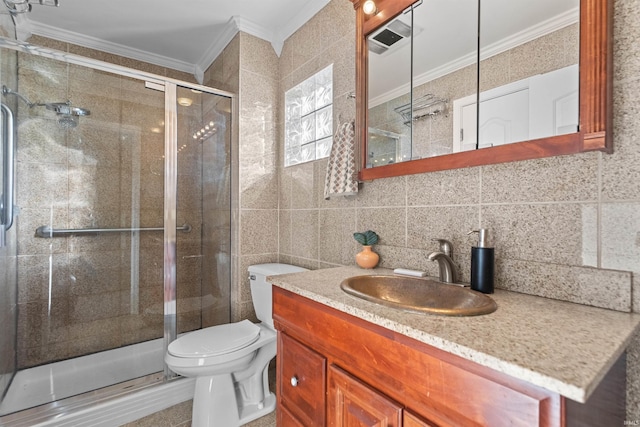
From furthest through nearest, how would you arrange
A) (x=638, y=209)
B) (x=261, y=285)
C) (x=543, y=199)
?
(x=261, y=285) → (x=543, y=199) → (x=638, y=209)

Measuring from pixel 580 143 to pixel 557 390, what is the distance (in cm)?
67

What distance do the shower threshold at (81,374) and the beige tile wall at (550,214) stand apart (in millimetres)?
1663

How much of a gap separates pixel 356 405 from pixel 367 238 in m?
0.71

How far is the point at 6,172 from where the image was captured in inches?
64.5

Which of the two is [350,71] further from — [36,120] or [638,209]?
[36,120]

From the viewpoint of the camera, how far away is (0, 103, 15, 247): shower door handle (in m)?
1.59

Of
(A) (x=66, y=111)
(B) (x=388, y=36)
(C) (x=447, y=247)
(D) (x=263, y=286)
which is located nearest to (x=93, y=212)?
(A) (x=66, y=111)

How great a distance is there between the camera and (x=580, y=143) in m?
0.79

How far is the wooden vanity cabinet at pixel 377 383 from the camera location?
0.50m


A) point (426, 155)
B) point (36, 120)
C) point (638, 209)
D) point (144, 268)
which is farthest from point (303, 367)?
point (36, 120)

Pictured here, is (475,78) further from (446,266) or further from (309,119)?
(309,119)

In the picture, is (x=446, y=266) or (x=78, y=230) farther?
(x=78, y=230)

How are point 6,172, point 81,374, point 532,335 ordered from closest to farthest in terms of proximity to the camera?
point 532,335, point 6,172, point 81,374

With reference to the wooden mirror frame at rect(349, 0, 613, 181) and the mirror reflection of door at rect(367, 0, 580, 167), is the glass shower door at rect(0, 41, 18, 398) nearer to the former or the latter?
the mirror reflection of door at rect(367, 0, 580, 167)
